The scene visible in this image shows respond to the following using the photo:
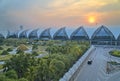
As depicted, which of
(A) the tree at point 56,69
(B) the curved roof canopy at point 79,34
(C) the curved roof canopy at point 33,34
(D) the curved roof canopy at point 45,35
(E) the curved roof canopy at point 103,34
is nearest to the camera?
(A) the tree at point 56,69

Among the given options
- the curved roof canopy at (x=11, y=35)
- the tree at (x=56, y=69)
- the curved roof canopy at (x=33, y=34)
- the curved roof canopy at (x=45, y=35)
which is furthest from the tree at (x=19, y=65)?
the curved roof canopy at (x=11, y=35)

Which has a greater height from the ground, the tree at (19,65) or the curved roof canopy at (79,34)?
the curved roof canopy at (79,34)

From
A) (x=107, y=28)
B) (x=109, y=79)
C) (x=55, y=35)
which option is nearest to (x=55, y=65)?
(x=109, y=79)

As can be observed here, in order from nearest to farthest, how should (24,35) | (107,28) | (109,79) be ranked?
(109,79) < (107,28) < (24,35)

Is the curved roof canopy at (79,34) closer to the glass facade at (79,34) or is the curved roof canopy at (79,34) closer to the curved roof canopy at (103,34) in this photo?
the glass facade at (79,34)

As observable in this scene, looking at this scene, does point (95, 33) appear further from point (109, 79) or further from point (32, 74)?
point (32, 74)

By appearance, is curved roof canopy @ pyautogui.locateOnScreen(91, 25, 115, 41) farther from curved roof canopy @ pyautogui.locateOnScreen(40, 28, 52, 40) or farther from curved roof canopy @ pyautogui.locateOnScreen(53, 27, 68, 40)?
curved roof canopy @ pyautogui.locateOnScreen(40, 28, 52, 40)

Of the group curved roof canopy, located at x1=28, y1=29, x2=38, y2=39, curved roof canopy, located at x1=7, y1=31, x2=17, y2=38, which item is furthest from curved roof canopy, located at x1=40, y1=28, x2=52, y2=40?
curved roof canopy, located at x1=7, y1=31, x2=17, y2=38

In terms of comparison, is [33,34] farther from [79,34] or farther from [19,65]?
[19,65]
